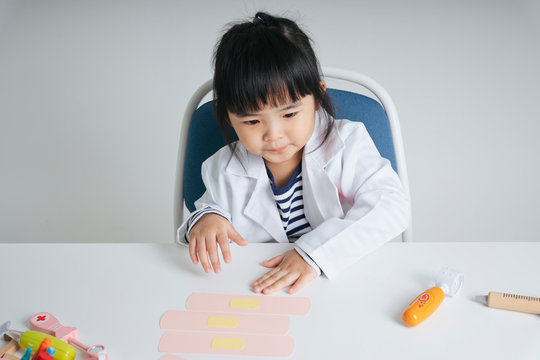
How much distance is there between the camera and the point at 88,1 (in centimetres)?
263

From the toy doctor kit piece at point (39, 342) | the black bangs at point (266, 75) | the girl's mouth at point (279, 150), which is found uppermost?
the black bangs at point (266, 75)

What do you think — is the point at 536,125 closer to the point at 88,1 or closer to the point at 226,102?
the point at 226,102

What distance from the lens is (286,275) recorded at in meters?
0.73

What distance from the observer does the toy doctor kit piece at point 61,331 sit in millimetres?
599

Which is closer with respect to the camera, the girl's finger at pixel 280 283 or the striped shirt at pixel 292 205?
the girl's finger at pixel 280 283

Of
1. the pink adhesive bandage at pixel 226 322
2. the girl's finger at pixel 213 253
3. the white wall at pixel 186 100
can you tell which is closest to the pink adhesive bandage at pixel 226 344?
the pink adhesive bandage at pixel 226 322

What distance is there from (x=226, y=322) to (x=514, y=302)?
344mm

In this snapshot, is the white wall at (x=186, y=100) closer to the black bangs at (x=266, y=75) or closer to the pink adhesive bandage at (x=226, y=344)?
the black bangs at (x=266, y=75)

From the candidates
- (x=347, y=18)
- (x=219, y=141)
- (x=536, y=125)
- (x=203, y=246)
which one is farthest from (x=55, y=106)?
(x=536, y=125)

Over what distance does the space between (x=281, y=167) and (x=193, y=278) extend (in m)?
0.36

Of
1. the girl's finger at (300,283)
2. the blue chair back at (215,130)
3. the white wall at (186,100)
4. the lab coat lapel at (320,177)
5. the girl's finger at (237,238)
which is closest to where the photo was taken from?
the girl's finger at (300,283)

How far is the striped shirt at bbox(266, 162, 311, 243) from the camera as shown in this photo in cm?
102

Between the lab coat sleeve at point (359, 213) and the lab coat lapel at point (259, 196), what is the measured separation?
13 cm

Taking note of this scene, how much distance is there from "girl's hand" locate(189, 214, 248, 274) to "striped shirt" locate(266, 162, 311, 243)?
0.17 metres
